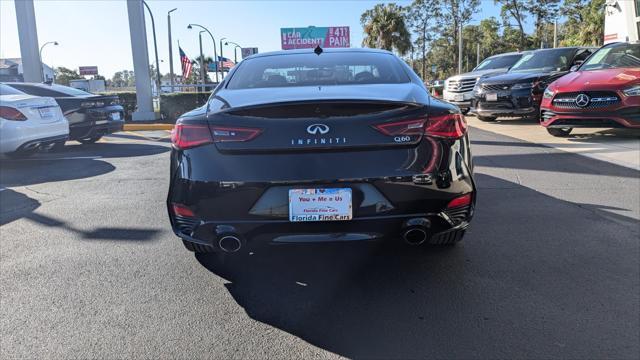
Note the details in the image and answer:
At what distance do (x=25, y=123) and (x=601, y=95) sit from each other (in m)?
9.08

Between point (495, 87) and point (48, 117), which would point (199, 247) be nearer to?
point (48, 117)

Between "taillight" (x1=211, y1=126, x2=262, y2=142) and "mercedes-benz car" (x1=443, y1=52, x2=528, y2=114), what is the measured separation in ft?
40.2

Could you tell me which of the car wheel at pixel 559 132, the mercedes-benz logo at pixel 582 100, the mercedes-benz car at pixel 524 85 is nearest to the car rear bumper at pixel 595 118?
the mercedes-benz logo at pixel 582 100

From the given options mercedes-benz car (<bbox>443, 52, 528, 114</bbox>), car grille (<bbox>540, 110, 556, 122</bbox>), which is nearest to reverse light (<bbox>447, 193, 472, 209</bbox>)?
car grille (<bbox>540, 110, 556, 122</bbox>)

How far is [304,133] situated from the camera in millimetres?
2646

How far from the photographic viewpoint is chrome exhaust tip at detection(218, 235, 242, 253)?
2770 mm

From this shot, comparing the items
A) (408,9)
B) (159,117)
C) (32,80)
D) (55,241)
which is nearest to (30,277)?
(55,241)

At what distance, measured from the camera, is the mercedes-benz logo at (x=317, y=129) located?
2.65 m

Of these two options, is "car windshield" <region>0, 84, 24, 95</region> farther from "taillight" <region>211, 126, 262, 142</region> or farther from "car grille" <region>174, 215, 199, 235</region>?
"taillight" <region>211, 126, 262, 142</region>

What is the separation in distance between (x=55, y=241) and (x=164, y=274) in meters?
1.39

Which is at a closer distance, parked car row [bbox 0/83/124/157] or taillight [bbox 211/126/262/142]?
taillight [bbox 211/126/262/142]

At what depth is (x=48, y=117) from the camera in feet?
27.1

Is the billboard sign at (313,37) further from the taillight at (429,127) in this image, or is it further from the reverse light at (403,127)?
the reverse light at (403,127)

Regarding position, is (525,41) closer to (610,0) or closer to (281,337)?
(610,0)
